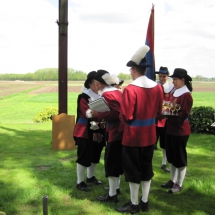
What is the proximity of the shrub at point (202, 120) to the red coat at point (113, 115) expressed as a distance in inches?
249

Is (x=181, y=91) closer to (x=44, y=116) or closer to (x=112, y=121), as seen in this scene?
A: (x=112, y=121)

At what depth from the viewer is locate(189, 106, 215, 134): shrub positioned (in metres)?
9.84

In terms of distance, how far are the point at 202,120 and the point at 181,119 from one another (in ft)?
18.7

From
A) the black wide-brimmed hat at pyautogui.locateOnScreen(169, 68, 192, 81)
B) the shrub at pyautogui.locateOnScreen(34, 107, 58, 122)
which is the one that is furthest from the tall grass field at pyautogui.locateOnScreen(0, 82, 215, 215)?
the shrub at pyautogui.locateOnScreen(34, 107, 58, 122)

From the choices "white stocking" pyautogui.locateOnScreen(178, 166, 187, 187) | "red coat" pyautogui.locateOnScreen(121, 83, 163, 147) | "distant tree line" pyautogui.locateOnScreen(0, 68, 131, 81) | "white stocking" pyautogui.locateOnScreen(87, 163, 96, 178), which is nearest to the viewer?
"red coat" pyautogui.locateOnScreen(121, 83, 163, 147)

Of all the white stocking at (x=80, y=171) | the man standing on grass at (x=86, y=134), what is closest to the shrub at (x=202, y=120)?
the man standing on grass at (x=86, y=134)

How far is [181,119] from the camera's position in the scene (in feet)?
14.9

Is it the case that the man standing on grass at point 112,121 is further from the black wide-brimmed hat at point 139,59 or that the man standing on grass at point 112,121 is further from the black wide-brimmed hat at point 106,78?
the black wide-brimmed hat at point 139,59

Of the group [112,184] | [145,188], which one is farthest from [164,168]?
[145,188]

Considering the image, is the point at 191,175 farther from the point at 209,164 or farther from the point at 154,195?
the point at 154,195

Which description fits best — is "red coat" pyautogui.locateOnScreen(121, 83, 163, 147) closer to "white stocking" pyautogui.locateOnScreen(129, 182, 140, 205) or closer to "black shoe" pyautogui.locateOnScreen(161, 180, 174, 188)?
"white stocking" pyautogui.locateOnScreen(129, 182, 140, 205)

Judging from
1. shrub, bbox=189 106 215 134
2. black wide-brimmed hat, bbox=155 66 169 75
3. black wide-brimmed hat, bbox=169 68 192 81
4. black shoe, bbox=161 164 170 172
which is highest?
black wide-brimmed hat, bbox=155 66 169 75

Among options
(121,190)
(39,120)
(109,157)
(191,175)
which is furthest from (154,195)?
(39,120)

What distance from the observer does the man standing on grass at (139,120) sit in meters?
3.71
